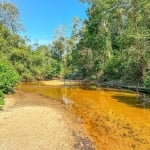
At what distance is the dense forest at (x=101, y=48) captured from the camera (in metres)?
37.5

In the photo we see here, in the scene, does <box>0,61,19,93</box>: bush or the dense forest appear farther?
the dense forest

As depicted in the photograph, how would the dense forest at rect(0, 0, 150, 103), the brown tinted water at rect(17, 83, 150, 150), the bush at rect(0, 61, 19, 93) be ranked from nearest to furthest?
1. the brown tinted water at rect(17, 83, 150, 150)
2. the bush at rect(0, 61, 19, 93)
3. the dense forest at rect(0, 0, 150, 103)

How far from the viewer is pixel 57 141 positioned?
14.4 m

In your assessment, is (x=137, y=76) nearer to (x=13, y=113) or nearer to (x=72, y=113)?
(x=72, y=113)

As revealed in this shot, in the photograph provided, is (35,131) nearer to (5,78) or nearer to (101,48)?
→ (5,78)

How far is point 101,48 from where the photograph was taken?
194ft

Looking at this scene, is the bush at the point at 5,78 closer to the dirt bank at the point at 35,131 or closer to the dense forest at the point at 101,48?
the dense forest at the point at 101,48

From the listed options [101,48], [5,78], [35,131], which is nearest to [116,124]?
[35,131]

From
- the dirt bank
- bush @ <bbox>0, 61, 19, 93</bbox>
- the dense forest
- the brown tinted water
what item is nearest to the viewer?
the dirt bank

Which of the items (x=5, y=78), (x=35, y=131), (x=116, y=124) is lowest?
(x=116, y=124)

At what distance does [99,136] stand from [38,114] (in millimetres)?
6095

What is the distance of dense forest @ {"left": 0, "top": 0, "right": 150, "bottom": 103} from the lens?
37.5 meters

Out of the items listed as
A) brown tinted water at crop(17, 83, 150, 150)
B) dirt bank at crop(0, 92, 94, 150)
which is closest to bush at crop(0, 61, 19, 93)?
brown tinted water at crop(17, 83, 150, 150)

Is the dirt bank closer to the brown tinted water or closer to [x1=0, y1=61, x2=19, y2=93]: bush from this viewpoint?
the brown tinted water
